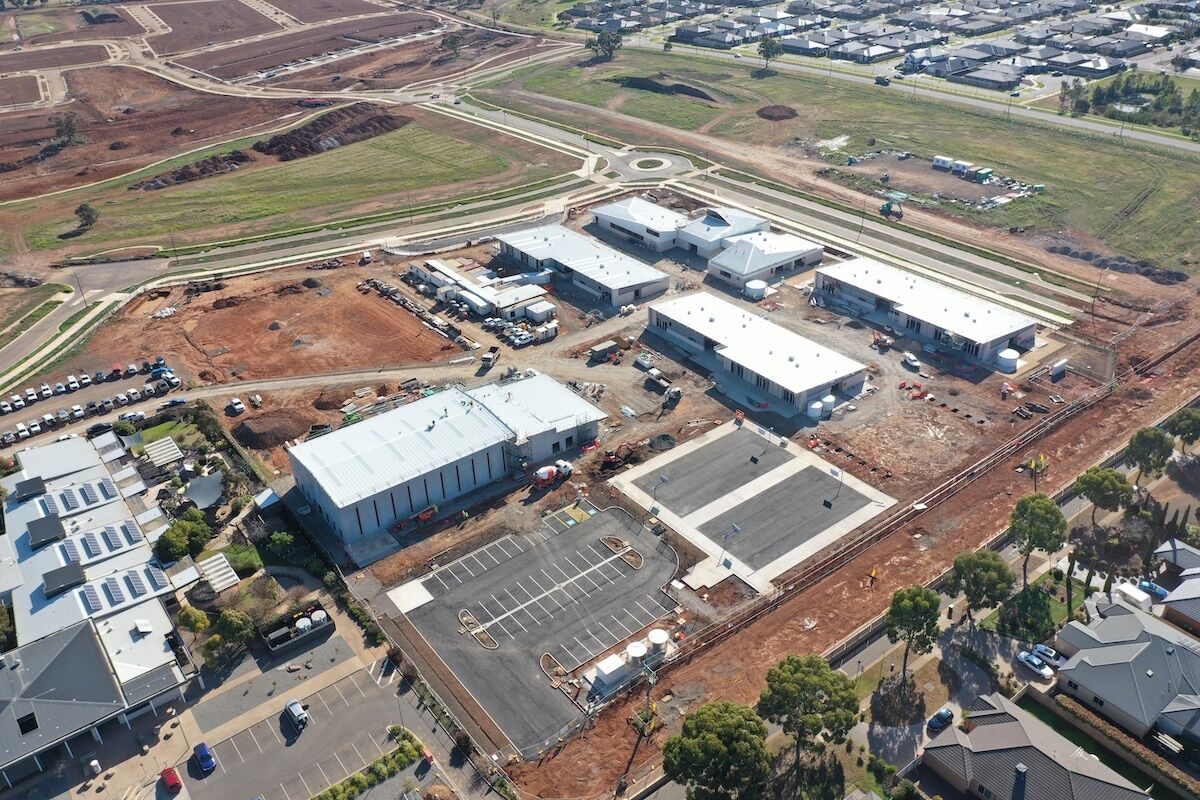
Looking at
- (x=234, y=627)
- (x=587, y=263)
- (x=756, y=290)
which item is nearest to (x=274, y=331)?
(x=587, y=263)

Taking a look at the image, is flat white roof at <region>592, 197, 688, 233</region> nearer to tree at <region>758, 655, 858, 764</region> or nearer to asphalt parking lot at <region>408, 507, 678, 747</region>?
asphalt parking lot at <region>408, 507, 678, 747</region>

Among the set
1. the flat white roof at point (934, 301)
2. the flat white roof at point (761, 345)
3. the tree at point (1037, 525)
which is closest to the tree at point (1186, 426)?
the tree at point (1037, 525)

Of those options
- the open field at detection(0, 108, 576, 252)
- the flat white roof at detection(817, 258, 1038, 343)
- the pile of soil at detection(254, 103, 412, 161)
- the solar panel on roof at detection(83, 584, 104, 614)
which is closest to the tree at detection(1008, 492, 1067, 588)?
the flat white roof at detection(817, 258, 1038, 343)

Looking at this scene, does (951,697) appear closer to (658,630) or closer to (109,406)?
(658,630)

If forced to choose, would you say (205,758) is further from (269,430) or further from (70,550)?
(269,430)

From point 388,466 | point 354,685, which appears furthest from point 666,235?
point 354,685

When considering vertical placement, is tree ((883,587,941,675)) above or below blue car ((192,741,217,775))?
above

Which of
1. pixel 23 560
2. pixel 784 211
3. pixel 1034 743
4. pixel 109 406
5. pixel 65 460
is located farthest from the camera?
pixel 784 211

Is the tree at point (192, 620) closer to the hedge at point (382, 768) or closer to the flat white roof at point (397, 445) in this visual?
the flat white roof at point (397, 445)
